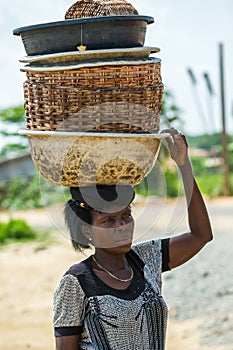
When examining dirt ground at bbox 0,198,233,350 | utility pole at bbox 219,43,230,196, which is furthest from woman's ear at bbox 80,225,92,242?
utility pole at bbox 219,43,230,196

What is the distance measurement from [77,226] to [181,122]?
19.0m

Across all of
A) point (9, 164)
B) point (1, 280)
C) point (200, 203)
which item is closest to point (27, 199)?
point (9, 164)

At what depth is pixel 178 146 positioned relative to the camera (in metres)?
2.90

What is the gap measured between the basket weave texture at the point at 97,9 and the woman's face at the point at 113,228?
2.18 ft

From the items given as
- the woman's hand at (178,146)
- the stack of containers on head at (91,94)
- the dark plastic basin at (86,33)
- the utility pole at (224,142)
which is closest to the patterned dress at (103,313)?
the stack of containers on head at (91,94)

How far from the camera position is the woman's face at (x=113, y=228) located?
8.93 ft

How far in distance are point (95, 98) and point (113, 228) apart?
46 centimetres

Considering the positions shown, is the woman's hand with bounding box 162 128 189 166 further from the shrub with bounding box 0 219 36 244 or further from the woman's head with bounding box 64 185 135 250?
the shrub with bounding box 0 219 36 244

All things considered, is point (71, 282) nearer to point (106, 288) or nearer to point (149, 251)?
point (106, 288)

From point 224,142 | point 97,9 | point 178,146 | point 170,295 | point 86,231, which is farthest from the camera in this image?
point 224,142

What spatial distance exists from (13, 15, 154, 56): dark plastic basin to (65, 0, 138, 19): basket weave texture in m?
0.08

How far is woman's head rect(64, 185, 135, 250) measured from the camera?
2715 millimetres

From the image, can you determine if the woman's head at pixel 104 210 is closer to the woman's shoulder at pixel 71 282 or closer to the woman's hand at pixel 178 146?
the woman's shoulder at pixel 71 282

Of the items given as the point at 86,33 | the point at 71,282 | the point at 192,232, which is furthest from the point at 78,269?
the point at 86,33
